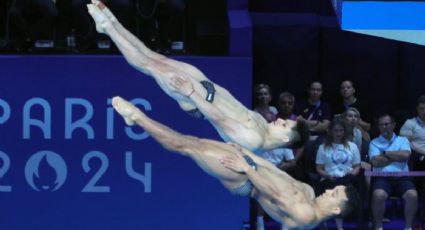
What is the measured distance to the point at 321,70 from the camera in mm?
15805

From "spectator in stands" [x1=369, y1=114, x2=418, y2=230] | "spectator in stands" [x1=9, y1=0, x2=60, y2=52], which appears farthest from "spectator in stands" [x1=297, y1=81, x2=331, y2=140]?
"spectator in stands" [x1=9, y1=0, x2=60, y2=52]

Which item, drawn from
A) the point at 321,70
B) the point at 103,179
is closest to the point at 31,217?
the point at 103,179

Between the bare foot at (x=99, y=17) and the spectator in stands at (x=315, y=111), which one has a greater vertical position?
the bare foot at (x=99, y=17)

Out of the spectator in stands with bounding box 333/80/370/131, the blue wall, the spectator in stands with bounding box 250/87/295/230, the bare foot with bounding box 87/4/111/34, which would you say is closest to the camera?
the bare foot with bounding box 87/4/111/34

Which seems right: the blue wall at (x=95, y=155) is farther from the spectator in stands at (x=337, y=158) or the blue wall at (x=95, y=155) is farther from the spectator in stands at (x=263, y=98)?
the spectator in stands at (x=337, y=158)

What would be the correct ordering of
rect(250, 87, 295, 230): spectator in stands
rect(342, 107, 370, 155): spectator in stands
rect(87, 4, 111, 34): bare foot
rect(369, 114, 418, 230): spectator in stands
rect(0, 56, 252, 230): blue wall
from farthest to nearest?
rect(0, 56, 252, 230): blue wall → rect(250, 87, 295, 230): spectator in stands → rect(342, 107, 370, 155): spectator in stands → rect(369, 114, 418, 230): spectator in stands → rect(87, 4, 111, 34): bare foot

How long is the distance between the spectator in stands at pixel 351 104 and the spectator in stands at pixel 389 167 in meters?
0.56

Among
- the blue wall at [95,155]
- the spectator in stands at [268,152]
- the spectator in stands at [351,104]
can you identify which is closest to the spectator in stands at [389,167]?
the spectator in stands at [351,104]

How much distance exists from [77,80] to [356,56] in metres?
3.77

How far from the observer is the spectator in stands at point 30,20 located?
557 inches

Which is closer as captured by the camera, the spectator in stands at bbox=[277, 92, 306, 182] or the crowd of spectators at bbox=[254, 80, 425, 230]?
the crowd of spectators at bbox=[254, 80, 425, 230]

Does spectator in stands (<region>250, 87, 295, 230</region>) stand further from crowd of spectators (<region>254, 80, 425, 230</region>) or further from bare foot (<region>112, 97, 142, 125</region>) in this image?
bare foot (<region>112, 97, 142, 125</region>)

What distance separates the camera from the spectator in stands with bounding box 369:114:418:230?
13664 mm

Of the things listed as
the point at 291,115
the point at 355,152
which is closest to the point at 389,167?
the point at 355,152
